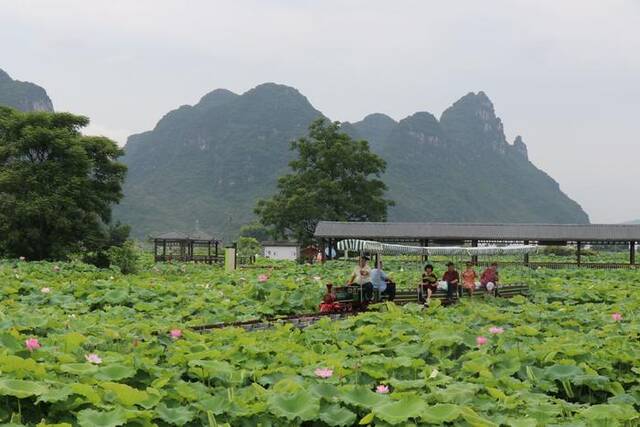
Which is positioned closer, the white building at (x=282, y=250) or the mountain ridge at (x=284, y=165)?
the white building at (x=282, y=250)

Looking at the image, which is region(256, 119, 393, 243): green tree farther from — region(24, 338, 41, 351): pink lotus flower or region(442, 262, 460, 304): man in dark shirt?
region(24, 338, 41, 351): pink lotus flower

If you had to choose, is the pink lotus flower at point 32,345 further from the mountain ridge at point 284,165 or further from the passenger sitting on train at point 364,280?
the mountain ridge at point 284,165

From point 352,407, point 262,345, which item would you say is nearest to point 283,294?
point 262,345

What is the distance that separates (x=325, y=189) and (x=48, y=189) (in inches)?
816

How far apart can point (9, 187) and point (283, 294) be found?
14293 mm

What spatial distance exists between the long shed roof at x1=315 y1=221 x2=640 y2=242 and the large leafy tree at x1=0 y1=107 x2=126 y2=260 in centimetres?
1115

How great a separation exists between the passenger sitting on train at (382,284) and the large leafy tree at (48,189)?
13.3 metres

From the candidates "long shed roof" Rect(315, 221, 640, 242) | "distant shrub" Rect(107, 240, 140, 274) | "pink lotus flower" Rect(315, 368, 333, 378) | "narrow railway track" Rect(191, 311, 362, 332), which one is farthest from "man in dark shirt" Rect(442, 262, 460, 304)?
"long shed roof" Rect(315, 221, 640, 242)

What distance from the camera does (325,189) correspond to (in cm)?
3909

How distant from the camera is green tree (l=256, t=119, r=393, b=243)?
38625mm

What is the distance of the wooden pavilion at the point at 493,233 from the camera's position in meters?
27.3

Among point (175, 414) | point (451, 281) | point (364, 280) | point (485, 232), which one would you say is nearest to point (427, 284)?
point (451, 281)

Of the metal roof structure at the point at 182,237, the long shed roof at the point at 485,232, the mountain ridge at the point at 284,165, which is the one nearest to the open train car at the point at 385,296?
the long shed roof at the point at 485,232

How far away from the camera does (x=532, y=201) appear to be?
399 feet
